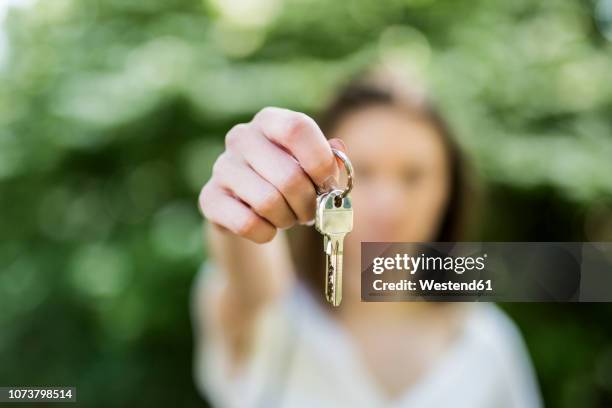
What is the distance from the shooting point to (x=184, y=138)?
1.30 metres

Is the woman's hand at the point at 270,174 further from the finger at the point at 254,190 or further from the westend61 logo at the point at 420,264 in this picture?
the westend61 logo at the point at 420,264

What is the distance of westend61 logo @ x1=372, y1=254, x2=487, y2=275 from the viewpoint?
2.44ft

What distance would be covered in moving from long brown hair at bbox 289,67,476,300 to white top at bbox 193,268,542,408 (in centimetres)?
6

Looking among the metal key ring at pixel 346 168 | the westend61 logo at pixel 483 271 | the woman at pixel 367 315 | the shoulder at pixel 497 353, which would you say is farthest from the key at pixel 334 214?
the shoulder at pixel 497 353

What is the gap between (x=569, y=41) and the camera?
145cm

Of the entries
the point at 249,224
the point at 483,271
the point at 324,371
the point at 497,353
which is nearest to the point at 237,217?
the point at 249,224

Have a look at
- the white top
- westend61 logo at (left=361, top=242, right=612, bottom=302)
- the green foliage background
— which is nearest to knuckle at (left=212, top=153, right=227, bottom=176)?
westend61 logo at (left=361, top=242, right=612, bottom=302)

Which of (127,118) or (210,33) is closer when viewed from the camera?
(127,118)

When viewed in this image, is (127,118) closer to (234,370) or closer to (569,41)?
(234,370)

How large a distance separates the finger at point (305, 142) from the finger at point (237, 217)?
0.05 meters

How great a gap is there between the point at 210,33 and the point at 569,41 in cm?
89

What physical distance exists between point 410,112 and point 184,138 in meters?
0.52

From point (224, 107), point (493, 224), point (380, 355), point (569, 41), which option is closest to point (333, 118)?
point (224, 107)

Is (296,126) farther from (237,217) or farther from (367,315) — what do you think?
(367,315)
